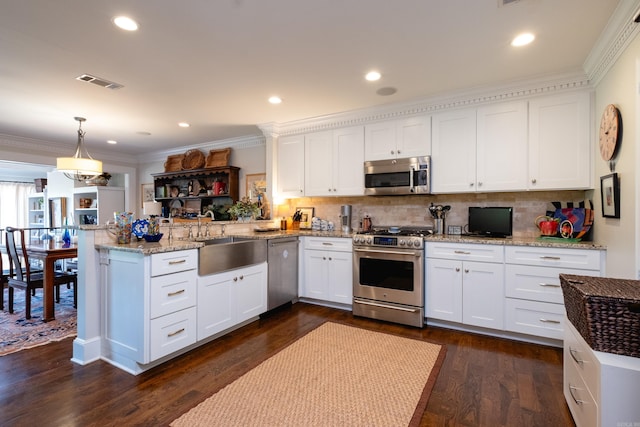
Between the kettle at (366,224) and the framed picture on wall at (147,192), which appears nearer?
the kettle at (366,224)

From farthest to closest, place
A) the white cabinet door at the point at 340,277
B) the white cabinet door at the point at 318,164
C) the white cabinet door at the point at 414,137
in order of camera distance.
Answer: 1. the white cabinet door at the point at 318,164
2. the white cabinet door at the point at 340,277
3. the white cabinet door at the point at 414,137

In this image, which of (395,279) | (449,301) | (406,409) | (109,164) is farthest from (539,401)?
(109,164)

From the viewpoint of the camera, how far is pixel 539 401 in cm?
195

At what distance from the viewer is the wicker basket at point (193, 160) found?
225 inches

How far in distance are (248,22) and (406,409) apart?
8.75 feet

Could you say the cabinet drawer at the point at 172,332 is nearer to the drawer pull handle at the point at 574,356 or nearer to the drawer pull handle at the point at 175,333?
the drawer pull handle at the point at 175,333

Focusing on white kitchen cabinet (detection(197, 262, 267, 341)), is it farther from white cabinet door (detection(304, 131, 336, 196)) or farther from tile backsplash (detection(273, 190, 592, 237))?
tile backsplash (detection(273, 190, 592, 237))

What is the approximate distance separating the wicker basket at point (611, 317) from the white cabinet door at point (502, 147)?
175 cm

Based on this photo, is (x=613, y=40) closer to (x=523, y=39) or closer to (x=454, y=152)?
(x=523, y=39)

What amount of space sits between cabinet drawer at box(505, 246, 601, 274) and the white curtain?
10554 millimetres

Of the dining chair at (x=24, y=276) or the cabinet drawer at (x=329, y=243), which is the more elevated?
the cabinet drawer at (x=329, y=243)

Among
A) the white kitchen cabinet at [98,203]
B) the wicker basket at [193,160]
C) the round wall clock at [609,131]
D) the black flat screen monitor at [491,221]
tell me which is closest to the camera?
the round wall clock at [609,131]

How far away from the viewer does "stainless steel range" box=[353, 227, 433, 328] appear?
319 cm

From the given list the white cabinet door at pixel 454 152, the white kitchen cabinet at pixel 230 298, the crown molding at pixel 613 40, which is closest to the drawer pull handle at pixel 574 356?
the white cabinet door at pixel 454 152
